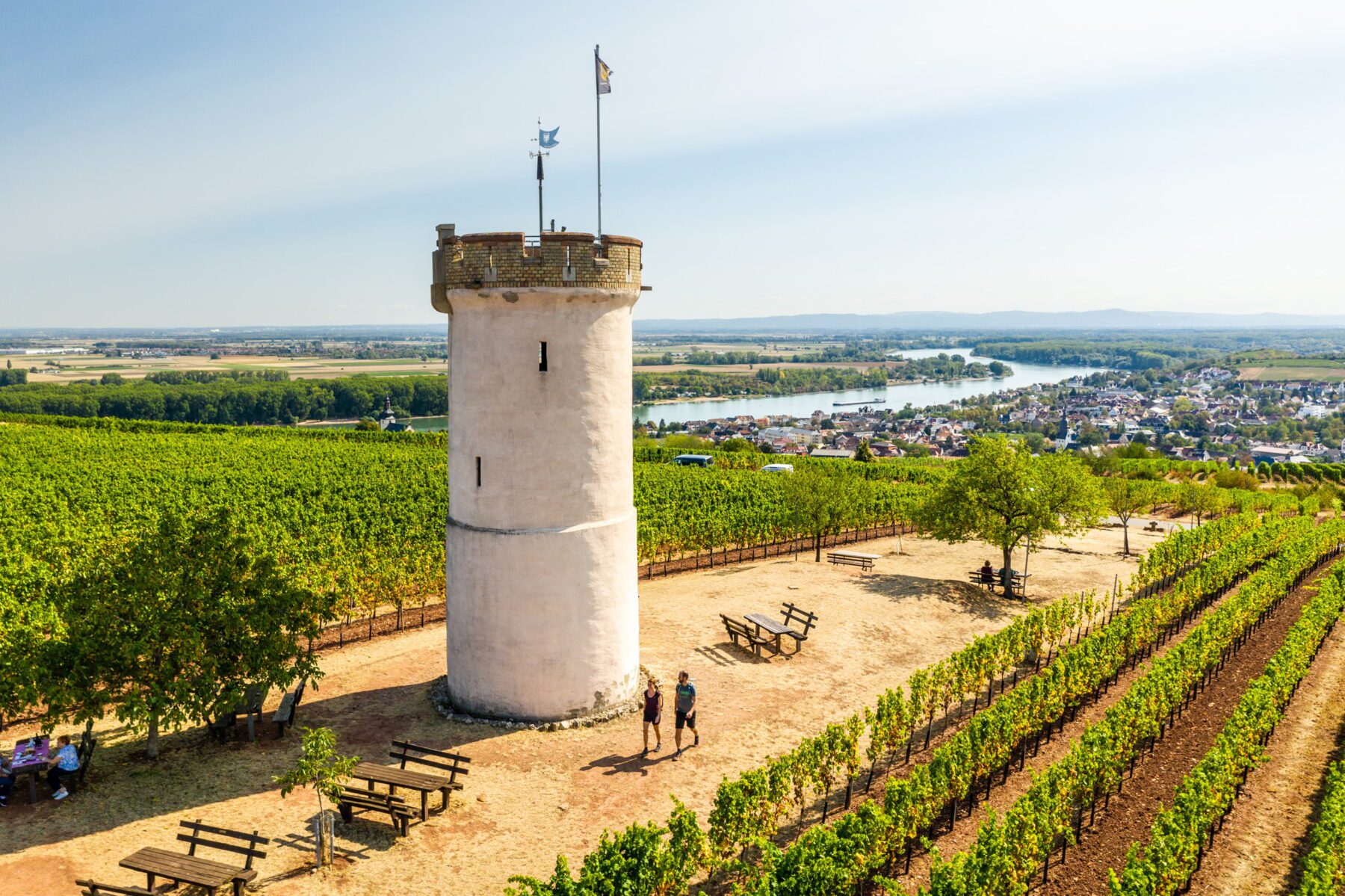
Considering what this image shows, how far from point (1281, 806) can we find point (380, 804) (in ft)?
48.6

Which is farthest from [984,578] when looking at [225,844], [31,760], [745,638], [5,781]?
[5,781]

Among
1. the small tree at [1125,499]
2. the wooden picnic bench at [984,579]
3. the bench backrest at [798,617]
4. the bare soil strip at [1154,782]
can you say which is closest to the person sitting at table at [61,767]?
the bare soil strip at [1154,782]

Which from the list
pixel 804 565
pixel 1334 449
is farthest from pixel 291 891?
pixel 1334 449

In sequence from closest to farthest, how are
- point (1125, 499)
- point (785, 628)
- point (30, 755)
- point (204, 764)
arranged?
1. point (30, 755)
2. point (204, 764)
3. point (785, 628)
4. point (1125, 499)

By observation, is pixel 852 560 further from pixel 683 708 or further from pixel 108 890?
pixel 108 890

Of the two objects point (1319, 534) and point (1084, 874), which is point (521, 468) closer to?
point (1084, 874)

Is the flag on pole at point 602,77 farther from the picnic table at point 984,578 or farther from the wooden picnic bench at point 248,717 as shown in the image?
the picnic table at point 984,578

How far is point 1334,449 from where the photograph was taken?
13500cm

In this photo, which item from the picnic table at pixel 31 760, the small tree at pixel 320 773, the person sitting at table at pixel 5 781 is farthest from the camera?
the picnic table at pixel 31 760

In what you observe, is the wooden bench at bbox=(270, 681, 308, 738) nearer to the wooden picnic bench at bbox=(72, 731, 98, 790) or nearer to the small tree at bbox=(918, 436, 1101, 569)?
the wooden picnic bench at bbox=(72, 731, 98, 790)

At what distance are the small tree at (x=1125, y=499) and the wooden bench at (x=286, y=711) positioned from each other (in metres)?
27.3

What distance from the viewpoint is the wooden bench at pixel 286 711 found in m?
15.7

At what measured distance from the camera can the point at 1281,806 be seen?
13875mm

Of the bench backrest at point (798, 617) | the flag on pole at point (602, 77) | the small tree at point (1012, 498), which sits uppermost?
the flag on pole at point (602, 77)
